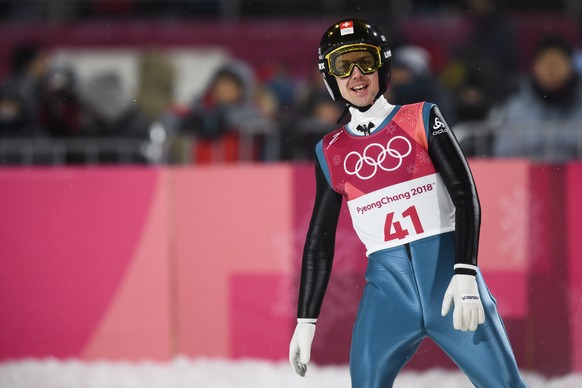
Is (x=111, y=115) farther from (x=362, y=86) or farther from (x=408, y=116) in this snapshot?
(x=408, y=116)

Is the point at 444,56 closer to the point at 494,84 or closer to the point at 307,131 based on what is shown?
the point at 494,84

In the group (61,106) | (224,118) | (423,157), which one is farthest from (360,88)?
(61,106)

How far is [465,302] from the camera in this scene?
4145mm

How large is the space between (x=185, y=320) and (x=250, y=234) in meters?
0.77

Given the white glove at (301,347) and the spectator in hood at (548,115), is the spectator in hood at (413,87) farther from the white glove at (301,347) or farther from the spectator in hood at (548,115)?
the white glove at (301,347)

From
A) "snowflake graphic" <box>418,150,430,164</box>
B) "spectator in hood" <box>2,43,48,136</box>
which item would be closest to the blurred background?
"spectator in hood" <box>2,43,48,136</box>

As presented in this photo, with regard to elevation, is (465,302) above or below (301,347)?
above

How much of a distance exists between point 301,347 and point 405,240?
2.13 ft

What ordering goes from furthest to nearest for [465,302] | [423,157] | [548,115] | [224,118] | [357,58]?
[224,118] < [548,115] < [357,58] < [423,157] < [465,302]

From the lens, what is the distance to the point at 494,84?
30.7ft

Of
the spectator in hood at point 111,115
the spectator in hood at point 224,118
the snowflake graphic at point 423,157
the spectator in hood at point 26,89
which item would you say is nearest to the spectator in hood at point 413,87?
the spectator in hood at point 224,118

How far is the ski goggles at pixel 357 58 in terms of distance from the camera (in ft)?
14.9

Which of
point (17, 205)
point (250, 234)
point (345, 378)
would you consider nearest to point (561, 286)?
point (345, 378)

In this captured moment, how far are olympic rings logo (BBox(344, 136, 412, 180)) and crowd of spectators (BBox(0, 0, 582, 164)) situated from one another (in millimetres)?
3337
